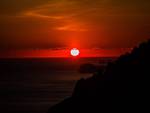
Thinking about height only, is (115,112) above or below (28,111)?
below

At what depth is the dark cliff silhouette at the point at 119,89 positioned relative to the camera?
655 inches

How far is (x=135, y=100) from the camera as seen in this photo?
16.5m

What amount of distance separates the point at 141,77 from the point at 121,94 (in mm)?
890

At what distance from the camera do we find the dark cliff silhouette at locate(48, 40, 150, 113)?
16625 mm

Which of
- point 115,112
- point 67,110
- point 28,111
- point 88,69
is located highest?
point 88,69

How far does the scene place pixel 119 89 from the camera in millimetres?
17328

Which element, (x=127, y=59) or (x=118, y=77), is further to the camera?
(x=127, y=59)

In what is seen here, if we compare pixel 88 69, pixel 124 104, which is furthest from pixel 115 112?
pixel 88 69

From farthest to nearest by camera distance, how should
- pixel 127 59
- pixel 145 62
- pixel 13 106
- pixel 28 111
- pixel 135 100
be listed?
pixel 13 106 → pixel 28 111 → pixel 127 59 → pixel 145 62 → pixel 135 100

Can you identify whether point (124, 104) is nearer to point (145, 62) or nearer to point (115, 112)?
point (115, 112)

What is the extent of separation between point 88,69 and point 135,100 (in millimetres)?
108972

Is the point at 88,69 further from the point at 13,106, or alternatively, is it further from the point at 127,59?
the point at 127,59

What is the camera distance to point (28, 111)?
42.2 meters

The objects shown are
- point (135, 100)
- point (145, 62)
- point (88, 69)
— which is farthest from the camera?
point (88, 69)
